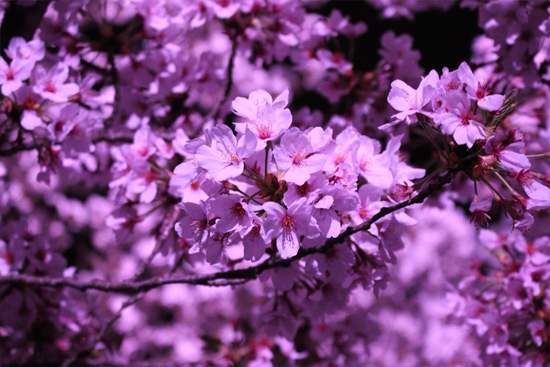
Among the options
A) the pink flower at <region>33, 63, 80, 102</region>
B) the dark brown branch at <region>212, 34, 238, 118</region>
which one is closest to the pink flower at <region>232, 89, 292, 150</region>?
the pink flower at <region>33, 63, 80, 102</region>

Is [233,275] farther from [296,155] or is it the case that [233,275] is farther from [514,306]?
[514,306]

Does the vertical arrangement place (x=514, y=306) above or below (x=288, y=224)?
below

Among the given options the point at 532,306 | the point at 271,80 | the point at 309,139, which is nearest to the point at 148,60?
the point at 309,139

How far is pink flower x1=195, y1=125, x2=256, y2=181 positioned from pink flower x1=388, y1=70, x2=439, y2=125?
1.29 feet

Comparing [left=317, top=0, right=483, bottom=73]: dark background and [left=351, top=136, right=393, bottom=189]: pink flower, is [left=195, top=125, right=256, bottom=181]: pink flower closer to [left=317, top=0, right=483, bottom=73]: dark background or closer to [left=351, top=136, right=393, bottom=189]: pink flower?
[left=351, top=136, right=393, bottom=189]: pink flower

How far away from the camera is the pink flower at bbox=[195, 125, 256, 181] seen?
1.19 metres

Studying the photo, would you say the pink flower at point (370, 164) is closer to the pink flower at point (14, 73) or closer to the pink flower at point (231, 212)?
the pink flower at point (231, 212)

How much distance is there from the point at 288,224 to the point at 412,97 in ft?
1.53

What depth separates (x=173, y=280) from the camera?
152 cm

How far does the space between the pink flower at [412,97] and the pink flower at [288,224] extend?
35 cm

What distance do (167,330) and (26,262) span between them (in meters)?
2.71

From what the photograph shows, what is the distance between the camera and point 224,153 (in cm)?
123

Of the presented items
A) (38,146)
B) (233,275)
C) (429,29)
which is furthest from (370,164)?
(429,29)

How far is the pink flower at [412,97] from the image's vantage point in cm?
123
